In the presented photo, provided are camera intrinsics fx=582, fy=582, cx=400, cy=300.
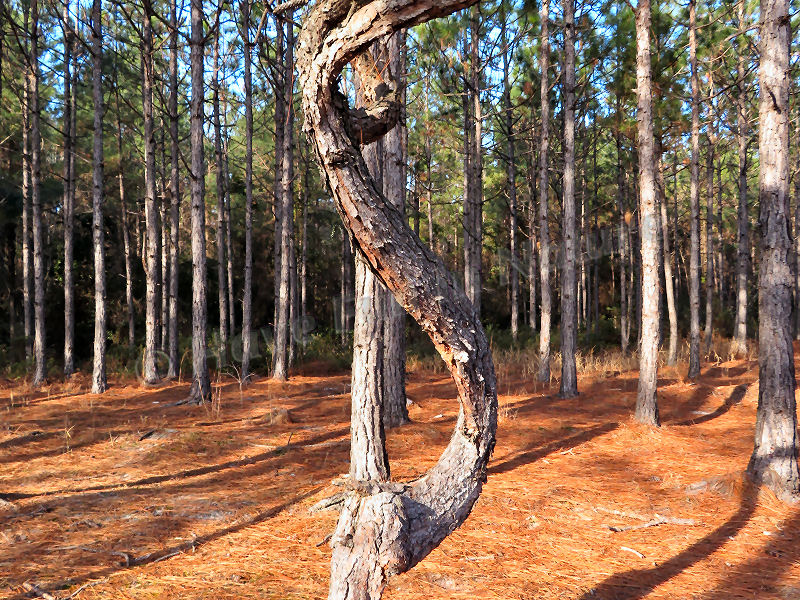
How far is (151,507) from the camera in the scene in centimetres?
519

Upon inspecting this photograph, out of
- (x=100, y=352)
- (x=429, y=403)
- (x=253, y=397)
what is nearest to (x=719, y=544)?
(x=429, y=403)

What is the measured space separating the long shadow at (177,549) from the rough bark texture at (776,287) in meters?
4.42

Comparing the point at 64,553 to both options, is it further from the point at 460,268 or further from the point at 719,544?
the point at 460,268

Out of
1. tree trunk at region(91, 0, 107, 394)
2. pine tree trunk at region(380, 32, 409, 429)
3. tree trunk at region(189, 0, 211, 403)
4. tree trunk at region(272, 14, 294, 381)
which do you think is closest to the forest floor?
pine tree trunk at region(380, 32, 409, 429)

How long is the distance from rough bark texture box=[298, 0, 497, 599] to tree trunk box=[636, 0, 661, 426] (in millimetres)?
6110

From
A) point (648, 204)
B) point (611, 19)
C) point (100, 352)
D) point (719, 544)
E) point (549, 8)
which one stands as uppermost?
point (611, 19)

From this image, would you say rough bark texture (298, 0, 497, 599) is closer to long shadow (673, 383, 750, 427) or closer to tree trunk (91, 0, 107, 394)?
long shadow (673, 383, 750, 427)

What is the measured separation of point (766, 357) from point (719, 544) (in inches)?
78.1

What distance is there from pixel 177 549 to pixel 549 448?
15.1 feet

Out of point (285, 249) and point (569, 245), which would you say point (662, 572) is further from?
point (285, 249)

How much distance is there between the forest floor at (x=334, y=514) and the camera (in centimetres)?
394

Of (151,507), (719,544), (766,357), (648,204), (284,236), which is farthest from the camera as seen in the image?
(284,236)

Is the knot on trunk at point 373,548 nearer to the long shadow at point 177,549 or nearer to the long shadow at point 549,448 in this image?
the long shadow at point 177,549

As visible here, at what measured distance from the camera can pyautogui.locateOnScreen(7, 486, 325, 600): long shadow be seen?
374 cm
